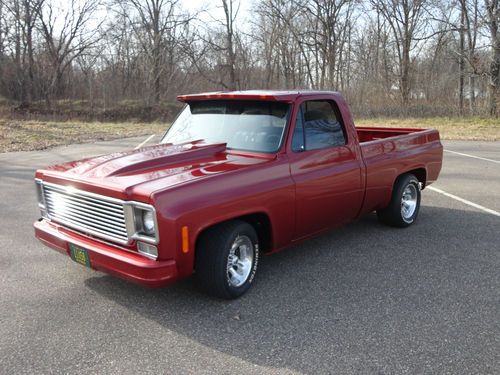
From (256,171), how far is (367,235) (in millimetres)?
2398

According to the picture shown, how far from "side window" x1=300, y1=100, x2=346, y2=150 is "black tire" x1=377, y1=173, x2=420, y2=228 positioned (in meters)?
1.32

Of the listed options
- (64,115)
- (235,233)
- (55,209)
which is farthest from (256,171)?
(64,115)

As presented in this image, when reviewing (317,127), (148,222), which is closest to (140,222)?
(148,222)

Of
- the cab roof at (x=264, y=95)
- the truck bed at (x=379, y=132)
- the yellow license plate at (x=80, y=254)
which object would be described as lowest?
the yellow license plate at (x=80, y=254)

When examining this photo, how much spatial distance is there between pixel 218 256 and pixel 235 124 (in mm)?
1656

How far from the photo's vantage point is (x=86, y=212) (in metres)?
3.85

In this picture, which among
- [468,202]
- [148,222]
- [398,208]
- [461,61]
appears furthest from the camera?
[461,61]

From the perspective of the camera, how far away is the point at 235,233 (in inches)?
149

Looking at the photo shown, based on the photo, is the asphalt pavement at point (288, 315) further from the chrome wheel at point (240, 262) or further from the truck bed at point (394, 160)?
the truck bed at point (394, 160)

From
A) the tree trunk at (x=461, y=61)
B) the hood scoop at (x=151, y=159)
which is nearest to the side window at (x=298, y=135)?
the hood scoop at (x=151, y=159)

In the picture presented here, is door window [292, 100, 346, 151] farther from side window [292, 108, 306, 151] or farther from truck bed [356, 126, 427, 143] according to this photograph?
truck bed [356, 126, 427, 143]

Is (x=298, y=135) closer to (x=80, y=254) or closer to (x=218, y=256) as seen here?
(x=218, y=256)

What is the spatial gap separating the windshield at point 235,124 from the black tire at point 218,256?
95 cm

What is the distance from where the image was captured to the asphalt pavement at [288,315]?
3074mm
